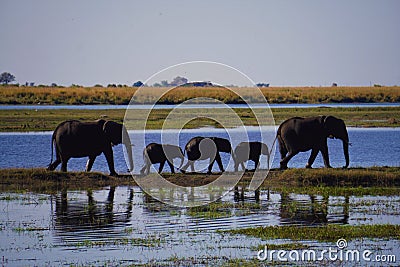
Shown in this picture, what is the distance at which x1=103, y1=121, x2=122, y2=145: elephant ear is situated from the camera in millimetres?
23266

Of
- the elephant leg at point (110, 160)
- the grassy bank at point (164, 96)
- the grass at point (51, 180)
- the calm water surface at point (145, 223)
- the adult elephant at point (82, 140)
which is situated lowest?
the calm water surface at point (145, 223)

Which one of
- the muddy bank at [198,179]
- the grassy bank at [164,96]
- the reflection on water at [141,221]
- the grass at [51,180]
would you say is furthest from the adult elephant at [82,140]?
the grassy bank at [164,96]

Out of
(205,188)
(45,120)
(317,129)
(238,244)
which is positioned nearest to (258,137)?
(45,120)

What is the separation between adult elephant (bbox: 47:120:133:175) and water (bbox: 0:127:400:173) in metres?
2.48

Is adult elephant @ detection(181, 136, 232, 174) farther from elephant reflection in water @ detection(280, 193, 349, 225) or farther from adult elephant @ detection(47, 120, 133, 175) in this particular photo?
elephant reflection in water @ detection(280, 193, 349, 225)

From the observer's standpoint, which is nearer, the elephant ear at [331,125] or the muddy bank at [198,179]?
the muddy bank at [198,179]

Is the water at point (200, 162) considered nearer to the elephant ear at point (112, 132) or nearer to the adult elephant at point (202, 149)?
the elephant ear at point (112, 132)

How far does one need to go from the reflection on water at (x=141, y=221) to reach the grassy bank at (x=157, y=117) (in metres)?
24.9

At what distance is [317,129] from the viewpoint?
23.8m

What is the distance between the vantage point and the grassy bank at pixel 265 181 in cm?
2123

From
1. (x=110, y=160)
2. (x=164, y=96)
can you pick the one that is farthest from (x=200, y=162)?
(x=164, y=96)

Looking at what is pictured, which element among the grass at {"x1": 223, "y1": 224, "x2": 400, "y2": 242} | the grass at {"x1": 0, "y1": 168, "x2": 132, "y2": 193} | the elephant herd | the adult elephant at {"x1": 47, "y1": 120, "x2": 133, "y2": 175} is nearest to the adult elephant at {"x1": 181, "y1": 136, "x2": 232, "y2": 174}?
the elephant herd

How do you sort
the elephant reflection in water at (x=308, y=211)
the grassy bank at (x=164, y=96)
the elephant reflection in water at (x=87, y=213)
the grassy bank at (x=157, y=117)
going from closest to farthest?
the elephant reflection in water at (x=87, y=213)
the elephant reflection in water at (x=308, y=211)
the grassy bank at (x=157, y=117)
the grassy bank at (x=164, y=96)

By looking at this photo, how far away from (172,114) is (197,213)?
38.2 metres
